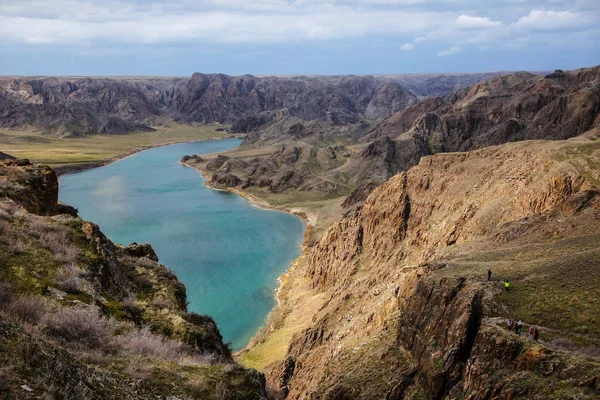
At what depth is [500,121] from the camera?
14125 centimetres

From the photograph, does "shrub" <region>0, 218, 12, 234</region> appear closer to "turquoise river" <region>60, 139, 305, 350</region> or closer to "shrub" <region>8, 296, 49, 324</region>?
"shrub" <region>8, 296, 49, 324</region>

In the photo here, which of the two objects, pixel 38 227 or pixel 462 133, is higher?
pixel 462 133

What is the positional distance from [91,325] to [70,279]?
4.28 meters

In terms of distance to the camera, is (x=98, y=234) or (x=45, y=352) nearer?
(x=45, y=352)

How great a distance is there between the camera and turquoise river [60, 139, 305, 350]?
57688 millimetres

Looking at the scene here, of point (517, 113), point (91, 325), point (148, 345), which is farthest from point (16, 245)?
point (517, 113)

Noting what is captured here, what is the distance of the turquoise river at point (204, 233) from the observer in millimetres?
57688

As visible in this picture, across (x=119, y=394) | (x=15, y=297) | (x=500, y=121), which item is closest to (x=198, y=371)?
(x=119, y=394)

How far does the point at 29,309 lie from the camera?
15.6 m

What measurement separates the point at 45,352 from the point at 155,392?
3.46 m

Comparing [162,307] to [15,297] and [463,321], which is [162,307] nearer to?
[15,297]

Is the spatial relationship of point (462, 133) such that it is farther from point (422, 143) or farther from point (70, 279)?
point (70, 279)

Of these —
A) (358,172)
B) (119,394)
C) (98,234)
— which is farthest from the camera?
(358,172)

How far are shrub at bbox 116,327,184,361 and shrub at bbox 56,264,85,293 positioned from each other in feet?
10.9
